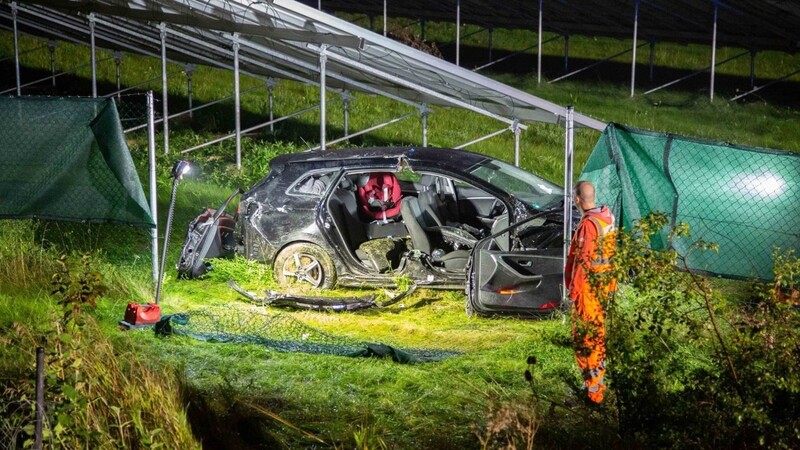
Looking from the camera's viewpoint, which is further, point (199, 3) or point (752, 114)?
point (752, 114)

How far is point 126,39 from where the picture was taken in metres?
19.4

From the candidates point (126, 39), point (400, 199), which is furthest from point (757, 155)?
point (126, 39)

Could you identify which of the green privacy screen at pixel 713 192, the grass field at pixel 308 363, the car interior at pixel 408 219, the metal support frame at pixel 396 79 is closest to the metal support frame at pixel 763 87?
the grass field at pixel 308 363

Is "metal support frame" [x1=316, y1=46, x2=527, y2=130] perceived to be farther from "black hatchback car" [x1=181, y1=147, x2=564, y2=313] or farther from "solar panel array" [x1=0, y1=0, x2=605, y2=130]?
"black hatchback car" [x1=181, y1=147, x2=564, y2=313]

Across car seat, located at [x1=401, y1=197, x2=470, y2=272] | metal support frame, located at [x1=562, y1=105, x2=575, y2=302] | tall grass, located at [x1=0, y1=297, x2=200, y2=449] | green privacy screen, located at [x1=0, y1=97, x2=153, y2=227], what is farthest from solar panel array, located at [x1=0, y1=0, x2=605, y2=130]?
tall grass, located at [x1=0, y1=297, x2=200, y2=449]

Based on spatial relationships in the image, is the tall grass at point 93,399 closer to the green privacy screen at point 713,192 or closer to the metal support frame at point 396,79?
the green privacy screen at point 713,192

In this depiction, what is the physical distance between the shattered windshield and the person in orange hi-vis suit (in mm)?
2639

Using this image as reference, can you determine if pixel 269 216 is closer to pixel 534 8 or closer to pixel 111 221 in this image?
pixel 111 221

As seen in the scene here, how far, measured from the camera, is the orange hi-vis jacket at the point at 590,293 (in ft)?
21.4

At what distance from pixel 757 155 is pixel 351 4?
19.4 meters

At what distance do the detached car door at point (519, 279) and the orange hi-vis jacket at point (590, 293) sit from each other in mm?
1711

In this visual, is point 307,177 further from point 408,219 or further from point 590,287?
point 590,287

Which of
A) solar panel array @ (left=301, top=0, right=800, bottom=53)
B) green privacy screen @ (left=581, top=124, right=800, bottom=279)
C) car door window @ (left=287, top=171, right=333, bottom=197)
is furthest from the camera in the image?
solar panel array @ (left=301, top=0, right=800, bottom=53)

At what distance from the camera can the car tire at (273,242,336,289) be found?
11.2m
